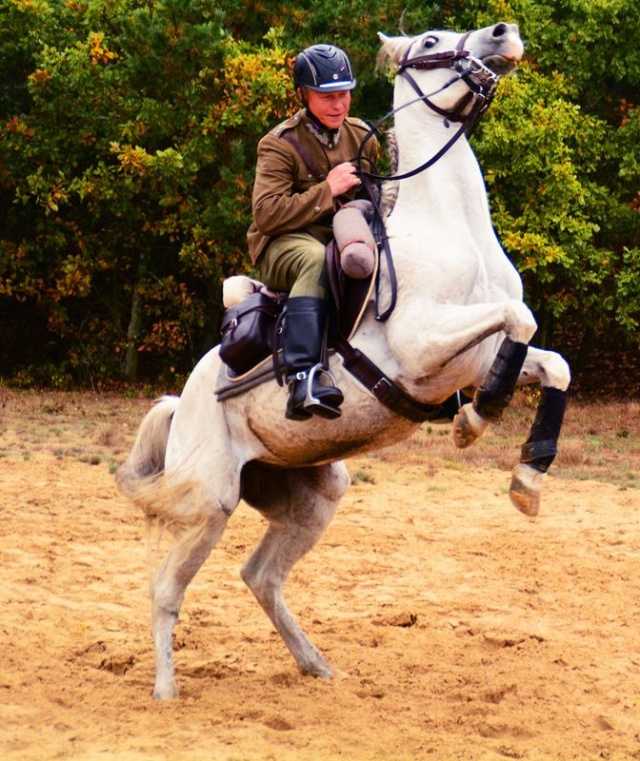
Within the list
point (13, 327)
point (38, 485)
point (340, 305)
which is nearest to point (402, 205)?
point (340, 305)

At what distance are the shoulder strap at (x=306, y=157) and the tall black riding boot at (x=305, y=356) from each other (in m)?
0.66

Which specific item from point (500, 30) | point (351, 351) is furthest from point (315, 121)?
point (351, 351)

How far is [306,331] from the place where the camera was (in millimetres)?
5891

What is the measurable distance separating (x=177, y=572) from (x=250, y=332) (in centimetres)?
138

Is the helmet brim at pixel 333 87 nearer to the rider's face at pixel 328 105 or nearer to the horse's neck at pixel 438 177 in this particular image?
the rider's face at pixel 328 105

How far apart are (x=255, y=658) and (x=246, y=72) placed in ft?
43.5

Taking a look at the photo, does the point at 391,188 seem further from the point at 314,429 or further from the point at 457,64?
the point at 314,429

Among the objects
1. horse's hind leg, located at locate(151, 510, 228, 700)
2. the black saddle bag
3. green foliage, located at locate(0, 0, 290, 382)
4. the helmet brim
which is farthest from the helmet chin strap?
green foliage, located at locate(0, 0, 290, 382)

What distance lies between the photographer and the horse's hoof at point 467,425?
5.66 meters

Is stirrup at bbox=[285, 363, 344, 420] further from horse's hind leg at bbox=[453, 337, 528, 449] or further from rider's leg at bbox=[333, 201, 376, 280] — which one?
horse's hind leg at bbox=[453, 337, 528, 449]

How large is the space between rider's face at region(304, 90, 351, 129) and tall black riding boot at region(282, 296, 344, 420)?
889 mm

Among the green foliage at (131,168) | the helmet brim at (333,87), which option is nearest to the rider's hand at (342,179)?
the helmet brim at (333,87)

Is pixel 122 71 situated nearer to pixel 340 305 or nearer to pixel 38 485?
pixel 38 485

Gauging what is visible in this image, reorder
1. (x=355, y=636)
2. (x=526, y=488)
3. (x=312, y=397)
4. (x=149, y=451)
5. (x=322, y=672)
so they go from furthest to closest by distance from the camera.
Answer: (x=355, y=636) → (x=149, y=451) → (x=322, y=672) → (x=312, y=397) → (x=526, y=488)
